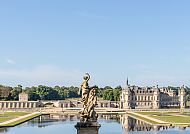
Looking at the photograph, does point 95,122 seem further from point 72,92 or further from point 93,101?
point 72,92

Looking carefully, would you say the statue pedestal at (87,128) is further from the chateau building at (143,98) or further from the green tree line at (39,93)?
the green tree line at (39,93)

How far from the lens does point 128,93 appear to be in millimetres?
122438

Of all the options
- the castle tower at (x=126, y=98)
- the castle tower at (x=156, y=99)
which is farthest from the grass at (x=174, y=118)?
the castle tower at (x=156, y=99)

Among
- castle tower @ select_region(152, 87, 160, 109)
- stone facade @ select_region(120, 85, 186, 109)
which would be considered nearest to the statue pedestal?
stone facade @ select_region(120, 85, 186, 109)

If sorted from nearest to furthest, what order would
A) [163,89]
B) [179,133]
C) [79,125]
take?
1. [79,125]
2. [179,133]
3. [163,89]

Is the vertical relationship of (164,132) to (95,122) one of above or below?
below

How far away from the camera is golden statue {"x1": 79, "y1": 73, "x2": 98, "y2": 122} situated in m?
10.1

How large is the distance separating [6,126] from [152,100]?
81.8 metres

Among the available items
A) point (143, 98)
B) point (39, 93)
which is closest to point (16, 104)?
point (39, 93)

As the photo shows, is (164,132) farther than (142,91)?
No

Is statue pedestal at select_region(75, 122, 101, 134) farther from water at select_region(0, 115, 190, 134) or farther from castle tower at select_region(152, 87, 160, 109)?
castle tower at select_region(152, 87, 160, 109)

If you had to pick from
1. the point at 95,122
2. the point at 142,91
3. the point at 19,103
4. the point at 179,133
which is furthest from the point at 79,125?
the point at 142,91

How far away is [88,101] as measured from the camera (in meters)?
10.3

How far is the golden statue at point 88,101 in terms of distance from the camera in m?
10.1
